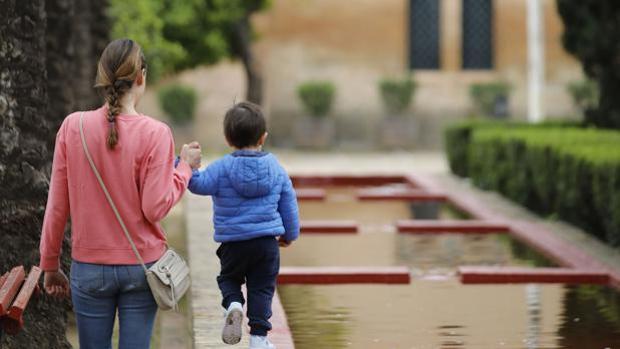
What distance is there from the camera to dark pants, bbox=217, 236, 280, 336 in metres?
7.45

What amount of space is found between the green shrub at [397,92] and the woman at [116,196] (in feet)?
87.7

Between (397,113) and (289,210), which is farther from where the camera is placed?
(397,113)

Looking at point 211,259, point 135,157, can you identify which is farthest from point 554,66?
point 135,157

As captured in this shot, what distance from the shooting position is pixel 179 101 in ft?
102

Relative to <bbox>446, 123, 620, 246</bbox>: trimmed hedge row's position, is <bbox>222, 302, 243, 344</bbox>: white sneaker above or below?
above

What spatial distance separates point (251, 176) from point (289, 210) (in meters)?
0.29

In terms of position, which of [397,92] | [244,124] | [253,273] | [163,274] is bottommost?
[397,92]

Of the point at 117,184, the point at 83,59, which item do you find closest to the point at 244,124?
the point at 117,184

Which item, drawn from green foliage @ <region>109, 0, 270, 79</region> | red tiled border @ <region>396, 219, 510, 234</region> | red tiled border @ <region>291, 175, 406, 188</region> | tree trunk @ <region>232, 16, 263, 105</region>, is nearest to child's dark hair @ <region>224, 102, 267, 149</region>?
red tiled border @ <region>396, 219, 510, 234</region>

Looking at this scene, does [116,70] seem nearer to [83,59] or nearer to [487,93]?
[83,59]

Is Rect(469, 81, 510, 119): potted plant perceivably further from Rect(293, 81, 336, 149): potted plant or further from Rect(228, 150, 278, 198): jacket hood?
Rect(228, 150, 278, 198): jacket hood

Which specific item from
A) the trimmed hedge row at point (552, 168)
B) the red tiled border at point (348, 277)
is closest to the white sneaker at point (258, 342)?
the red tiled border at point (348, 277)

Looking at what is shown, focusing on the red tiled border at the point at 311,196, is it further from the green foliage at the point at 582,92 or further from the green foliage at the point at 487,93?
the green foliage at the point at 582,92

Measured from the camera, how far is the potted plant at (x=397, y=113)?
1273 inches
